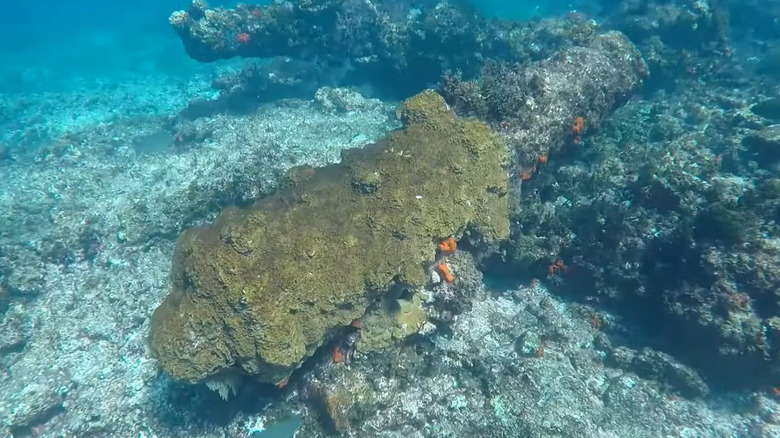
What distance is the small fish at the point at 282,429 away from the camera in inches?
255

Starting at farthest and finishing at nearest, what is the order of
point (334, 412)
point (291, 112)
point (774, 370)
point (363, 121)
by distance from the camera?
1. point (291, 112)
2. point (363, 121)
3. point (774, 370)
4. point (334, 412)

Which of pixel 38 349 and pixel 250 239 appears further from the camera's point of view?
pixel 38 349

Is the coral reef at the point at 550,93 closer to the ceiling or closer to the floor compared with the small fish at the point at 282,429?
closer to the ceiling

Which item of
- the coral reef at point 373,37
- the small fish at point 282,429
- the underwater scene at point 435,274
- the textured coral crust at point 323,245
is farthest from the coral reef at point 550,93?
the small fish at point 282,429

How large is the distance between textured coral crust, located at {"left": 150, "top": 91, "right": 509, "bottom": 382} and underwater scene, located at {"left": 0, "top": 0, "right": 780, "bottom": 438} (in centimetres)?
3

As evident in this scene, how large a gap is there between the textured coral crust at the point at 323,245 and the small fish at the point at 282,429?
→ 0.92 m

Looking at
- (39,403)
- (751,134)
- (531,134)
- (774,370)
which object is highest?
(531,134)

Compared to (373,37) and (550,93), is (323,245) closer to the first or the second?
(550,93)

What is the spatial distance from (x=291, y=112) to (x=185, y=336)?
1181cm

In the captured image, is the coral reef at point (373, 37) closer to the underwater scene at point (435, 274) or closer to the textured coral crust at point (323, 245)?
the underwater scene at point (435, 274)

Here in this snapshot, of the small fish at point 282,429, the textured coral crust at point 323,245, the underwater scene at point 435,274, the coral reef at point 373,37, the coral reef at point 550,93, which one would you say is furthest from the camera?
the coral reef at point 373,37

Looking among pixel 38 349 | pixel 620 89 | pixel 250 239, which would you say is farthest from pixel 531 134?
pixel 38 349

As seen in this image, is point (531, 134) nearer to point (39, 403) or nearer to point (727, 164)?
point (727, 164)

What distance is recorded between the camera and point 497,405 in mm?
7102
